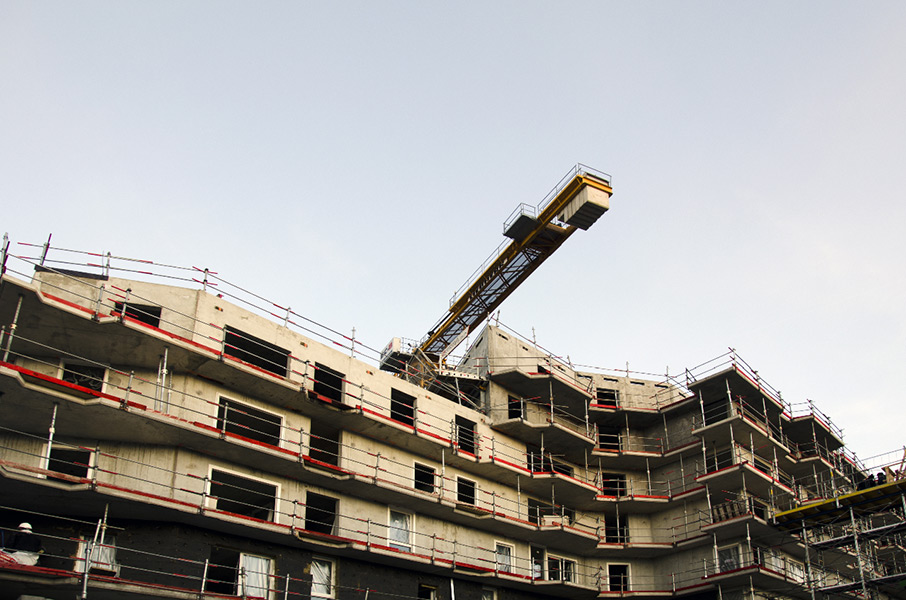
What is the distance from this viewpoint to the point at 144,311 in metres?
28.8

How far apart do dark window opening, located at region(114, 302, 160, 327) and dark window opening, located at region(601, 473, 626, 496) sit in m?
26.2

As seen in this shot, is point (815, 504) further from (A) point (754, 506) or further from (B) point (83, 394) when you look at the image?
(B) point (83, 394)

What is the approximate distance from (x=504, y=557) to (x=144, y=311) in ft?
65.0

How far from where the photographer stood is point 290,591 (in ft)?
94.2

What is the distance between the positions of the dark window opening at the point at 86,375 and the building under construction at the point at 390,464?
0.10 m

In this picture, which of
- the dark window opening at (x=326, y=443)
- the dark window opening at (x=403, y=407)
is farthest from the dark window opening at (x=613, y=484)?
the dark window opening at (x=326, y=443)

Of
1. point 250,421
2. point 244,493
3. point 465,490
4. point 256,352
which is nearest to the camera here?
point 244,493

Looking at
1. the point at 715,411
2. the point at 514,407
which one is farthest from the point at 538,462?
the point at 715,411

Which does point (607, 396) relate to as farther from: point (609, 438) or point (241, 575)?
point (241, 575)

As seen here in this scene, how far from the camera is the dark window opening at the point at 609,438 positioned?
1799 inches

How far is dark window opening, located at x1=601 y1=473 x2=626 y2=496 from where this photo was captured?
146 feet

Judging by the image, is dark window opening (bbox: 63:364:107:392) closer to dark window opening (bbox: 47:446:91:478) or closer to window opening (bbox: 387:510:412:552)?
dark window opening (bbox: 47:446:91:478)

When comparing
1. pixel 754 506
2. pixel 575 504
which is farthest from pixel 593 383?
pixel 754 506

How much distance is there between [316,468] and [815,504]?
23.5 meters
